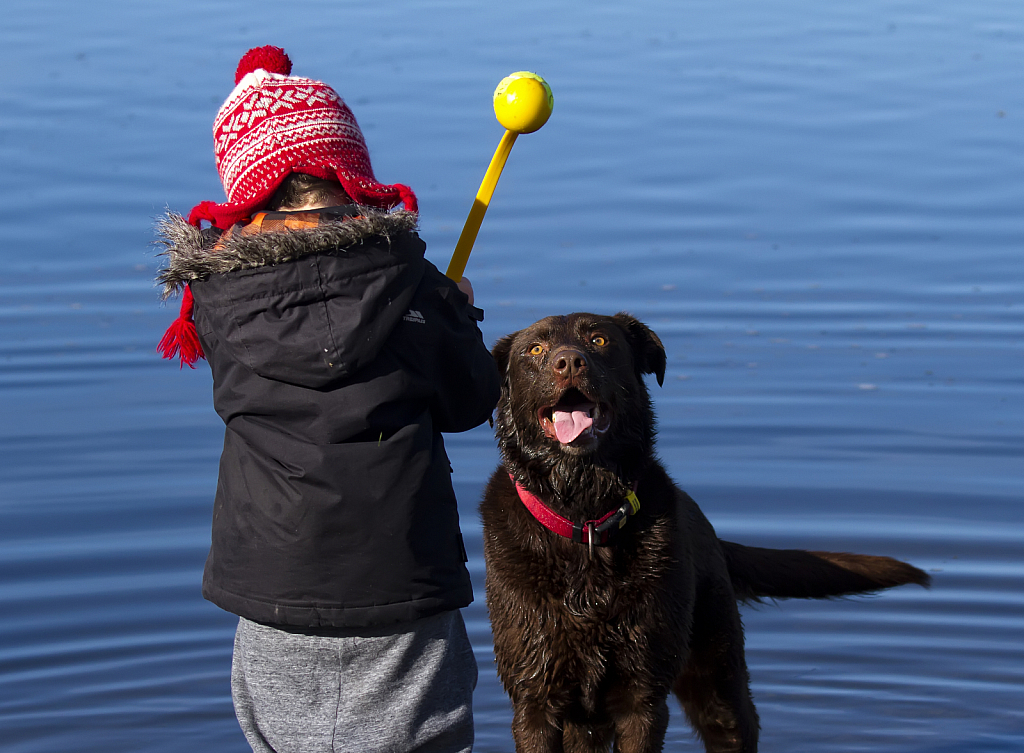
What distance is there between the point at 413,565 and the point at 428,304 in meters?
0.59

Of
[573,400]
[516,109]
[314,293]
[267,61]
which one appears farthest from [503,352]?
[314,293]

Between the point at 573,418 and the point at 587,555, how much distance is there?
0.44 m

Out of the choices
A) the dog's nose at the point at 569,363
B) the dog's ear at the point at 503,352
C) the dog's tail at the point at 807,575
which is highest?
the dog's nose at the point at 569,363

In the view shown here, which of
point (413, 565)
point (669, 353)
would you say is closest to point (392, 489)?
point (413, 565)

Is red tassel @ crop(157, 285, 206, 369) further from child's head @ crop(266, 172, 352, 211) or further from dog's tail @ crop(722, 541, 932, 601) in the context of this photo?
dog's tail @ crop(722, 541, 932, 601)

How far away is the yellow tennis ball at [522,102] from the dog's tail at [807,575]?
195cm

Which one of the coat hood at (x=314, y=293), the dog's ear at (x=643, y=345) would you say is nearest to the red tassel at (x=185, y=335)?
the coat hood at (x=314, y=293)

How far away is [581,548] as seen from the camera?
4.27m

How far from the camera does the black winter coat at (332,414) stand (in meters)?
2.89

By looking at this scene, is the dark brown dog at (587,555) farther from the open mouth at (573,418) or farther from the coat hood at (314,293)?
the coat hood at (314,293)

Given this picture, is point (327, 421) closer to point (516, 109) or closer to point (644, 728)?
point (516, 109)

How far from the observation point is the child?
2.90 meters

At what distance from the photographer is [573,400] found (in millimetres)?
4301

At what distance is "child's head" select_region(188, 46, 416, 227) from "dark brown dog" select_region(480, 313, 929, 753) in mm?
1241
